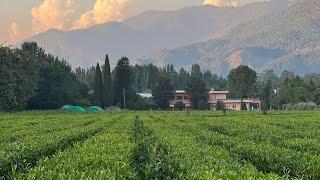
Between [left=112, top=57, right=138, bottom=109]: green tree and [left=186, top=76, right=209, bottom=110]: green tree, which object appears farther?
[left=186, top=76, right=209, bottom=110]: green tree

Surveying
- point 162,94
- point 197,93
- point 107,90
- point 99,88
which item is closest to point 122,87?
point 107,90

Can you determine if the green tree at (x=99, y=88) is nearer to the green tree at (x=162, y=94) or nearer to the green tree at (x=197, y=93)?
the green tree at (x=162, y=94)

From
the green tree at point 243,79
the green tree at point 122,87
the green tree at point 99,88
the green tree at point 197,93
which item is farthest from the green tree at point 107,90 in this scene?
the green tree at point 243,79

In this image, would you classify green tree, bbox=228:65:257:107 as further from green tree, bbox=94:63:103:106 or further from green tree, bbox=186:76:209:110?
green tree, bbox=94:63:103:106

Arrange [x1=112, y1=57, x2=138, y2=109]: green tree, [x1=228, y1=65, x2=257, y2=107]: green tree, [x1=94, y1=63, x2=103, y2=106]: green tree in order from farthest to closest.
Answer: [x1=228, y1=65, x2=257, y2=107]: green tree → [x1=112, y1=57, x2=138, y2=109]: green tree → [x1=94, y1=63, x2=103, y2=106]: green tree

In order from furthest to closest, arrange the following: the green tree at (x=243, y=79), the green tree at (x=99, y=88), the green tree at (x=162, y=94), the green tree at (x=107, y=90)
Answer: the green tree at (x=162, y=94)
the green tree at (x=243, y=79)
the green tree at (x=107, y=90)
the green tree at (x=99, y=88)

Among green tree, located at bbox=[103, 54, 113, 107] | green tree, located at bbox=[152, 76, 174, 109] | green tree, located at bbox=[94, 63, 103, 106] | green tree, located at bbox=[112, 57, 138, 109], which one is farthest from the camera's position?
green tree, located at bbox=[152, 76, 174, 109]

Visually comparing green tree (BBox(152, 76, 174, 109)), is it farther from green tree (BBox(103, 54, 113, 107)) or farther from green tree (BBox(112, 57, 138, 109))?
green tree (BBox(103, 54, 113, 107))

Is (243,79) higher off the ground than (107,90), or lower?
higher

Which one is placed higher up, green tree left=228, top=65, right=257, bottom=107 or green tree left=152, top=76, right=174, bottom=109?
green tree left=228, top=65, right=257, bottom=107

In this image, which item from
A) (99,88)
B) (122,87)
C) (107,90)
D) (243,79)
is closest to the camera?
(99,88)

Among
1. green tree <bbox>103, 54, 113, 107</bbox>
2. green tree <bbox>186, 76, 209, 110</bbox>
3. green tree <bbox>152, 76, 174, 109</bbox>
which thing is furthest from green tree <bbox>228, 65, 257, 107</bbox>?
green tree <bbox>103, 54, 113, 107</bbox>

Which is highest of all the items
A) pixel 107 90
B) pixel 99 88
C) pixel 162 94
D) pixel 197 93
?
pixel 99 88

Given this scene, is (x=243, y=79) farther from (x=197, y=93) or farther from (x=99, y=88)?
(x=99, y=88)
